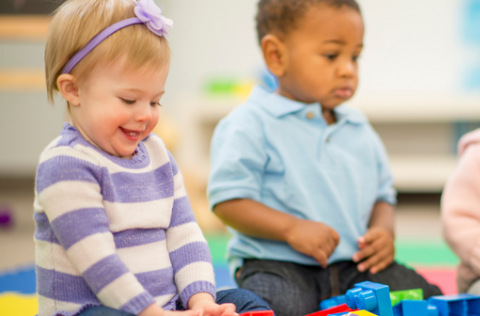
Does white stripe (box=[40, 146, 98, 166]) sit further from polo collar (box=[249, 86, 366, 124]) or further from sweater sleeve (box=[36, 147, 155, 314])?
polo collar (box=[249, 86, 366, 124])

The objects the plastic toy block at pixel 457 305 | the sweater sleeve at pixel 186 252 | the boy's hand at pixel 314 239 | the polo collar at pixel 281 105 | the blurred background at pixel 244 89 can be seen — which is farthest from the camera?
the blurred background at pixel 244 89

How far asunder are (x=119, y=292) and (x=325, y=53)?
624 mm

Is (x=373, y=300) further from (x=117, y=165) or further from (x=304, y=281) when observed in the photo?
(x=117, y=165)

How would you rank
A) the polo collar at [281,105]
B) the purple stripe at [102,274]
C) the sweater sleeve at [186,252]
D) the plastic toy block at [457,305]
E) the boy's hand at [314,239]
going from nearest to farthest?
the purple stripe at [102,274]
the sweater sleeve at [186,252]
the plastic toy block at [457,305]
the boy's hand at [314,239]
the polo collar at [281,105]

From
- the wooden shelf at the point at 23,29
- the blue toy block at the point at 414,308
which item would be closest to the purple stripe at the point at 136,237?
the blue toy block at the point at 414,308

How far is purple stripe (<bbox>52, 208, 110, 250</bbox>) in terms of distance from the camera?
22.9 inches

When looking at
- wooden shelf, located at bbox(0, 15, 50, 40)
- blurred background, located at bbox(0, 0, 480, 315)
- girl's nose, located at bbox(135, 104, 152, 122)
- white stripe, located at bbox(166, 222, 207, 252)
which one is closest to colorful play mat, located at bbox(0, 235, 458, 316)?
blurred background, located at bbox(0, 0, 480, 315)

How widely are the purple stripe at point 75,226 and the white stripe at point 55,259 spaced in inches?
1.2

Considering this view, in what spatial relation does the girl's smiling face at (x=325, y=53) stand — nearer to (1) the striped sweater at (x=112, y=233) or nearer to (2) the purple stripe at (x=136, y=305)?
(1) the striped sweater at (x=112, y=233)

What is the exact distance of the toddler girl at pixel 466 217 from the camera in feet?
3.10

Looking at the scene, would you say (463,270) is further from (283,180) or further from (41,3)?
(41,3)

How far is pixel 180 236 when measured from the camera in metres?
0.71

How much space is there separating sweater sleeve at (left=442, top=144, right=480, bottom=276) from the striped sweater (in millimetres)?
517

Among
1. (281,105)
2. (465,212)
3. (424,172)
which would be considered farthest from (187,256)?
(424,172)
